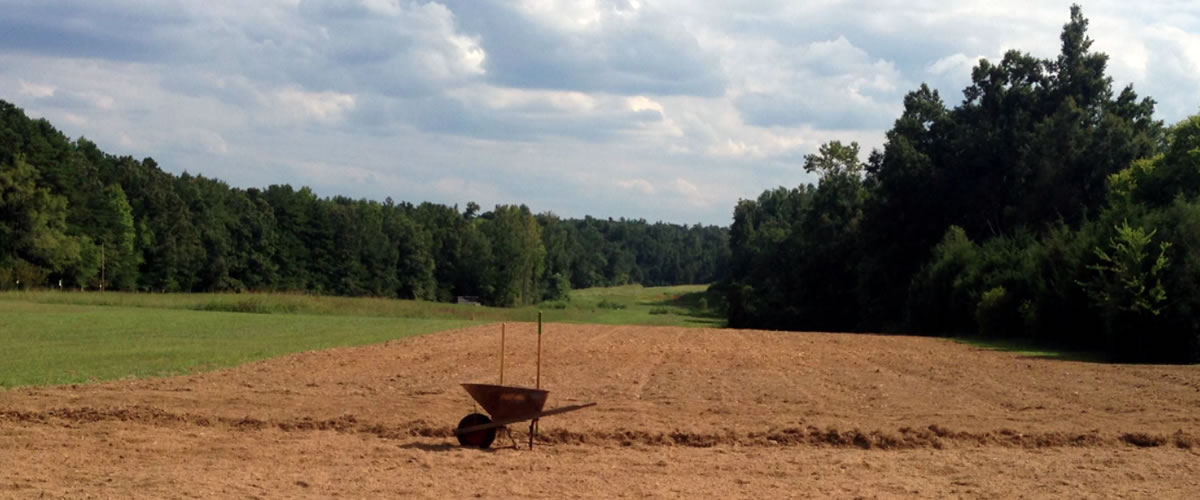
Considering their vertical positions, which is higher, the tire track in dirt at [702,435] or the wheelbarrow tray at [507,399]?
the wheelbarrow tray at [507,399]

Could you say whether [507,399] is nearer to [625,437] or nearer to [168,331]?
[625,437]

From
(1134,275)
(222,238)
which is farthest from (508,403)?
(222,238)

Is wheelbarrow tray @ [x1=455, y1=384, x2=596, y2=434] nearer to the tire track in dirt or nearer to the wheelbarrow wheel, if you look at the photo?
the wheelbarrow wheel

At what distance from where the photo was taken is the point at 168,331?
1534 inches

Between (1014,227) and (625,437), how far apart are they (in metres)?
51.4

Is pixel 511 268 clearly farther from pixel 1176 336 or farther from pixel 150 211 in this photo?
pixel 1176 336

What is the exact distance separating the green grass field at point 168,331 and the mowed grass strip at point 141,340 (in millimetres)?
23

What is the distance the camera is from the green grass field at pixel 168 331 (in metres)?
23.9

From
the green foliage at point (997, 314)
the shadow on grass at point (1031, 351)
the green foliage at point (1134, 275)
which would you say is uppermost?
the green foliage at point (1134, 275)

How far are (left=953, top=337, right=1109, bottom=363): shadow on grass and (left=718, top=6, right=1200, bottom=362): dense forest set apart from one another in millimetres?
835

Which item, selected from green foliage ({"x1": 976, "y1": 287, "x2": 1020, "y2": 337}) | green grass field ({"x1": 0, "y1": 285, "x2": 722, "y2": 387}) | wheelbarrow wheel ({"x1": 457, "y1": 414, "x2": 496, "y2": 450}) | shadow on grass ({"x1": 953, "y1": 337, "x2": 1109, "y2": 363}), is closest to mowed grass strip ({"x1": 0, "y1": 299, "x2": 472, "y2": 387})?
green grass field ({"x1": 0, "y1": 285, "x2": 722, "y2": 387})

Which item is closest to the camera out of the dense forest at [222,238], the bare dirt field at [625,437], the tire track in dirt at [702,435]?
the bare dirt field at [625,437]

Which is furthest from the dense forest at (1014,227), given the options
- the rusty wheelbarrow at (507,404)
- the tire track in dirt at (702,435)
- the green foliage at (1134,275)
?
the rusty wheelbarrow at (507,404)

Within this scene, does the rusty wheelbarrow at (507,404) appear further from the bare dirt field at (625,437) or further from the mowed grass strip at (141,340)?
the mowed grass strip at (141,340)
